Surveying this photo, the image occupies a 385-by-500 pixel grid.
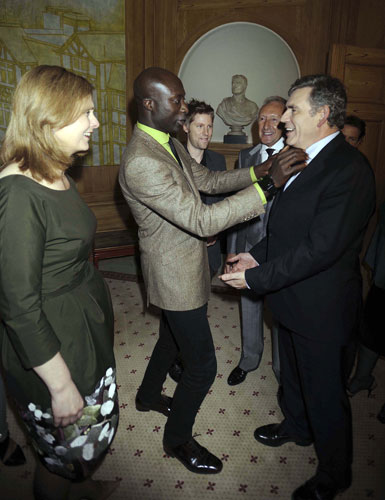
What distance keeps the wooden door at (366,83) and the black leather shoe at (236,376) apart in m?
3.14

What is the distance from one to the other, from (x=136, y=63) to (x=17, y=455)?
4592 mm

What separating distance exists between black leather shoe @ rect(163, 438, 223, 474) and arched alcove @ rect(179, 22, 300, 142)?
4410 mm

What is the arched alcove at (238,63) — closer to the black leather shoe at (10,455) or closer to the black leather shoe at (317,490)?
the black leather shoe at (317,490)

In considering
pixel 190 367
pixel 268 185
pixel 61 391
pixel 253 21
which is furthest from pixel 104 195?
pixel 61 391

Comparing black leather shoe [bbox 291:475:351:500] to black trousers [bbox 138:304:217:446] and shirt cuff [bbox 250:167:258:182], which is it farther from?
shirt cuff [bbox 250:167:258:182]

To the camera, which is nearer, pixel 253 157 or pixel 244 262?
pixel 244 262

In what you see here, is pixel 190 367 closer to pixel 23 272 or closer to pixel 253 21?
pixel 23 272

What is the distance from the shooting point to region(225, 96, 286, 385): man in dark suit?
99.6 inches

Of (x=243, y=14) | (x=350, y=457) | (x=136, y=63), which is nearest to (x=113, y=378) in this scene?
(x=350, y=457)

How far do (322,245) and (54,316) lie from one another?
1011 mm

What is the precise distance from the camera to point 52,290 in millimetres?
1230

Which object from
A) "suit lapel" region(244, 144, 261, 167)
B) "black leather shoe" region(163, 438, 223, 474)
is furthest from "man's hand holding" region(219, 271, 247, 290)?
"suit lapel" region(244, 144, 261, 167)

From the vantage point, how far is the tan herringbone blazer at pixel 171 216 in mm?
1508

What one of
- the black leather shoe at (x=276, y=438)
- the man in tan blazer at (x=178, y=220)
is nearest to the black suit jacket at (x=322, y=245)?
the man in tan blazer at (x=178, y=220)
